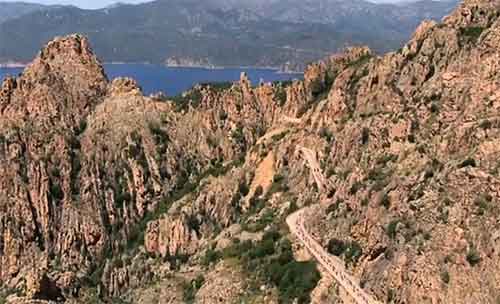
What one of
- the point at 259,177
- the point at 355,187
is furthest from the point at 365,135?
the point at 259,177

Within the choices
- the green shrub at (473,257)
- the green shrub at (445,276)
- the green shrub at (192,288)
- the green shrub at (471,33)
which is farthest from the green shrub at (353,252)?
the green shrub at (471,33)

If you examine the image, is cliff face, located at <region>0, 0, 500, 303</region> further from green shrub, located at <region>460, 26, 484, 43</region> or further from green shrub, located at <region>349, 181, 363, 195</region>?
green shrub, located at <region>460, 26, 484, 43</region>

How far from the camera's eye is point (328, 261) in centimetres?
6094

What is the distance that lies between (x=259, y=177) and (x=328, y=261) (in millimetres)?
37866

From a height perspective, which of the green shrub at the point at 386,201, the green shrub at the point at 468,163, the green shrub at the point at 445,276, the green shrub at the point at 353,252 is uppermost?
the green shrub at the point at 468,163

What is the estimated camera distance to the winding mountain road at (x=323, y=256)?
54.5m

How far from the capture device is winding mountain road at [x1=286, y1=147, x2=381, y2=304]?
179 feet

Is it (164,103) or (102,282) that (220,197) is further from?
(164,103)

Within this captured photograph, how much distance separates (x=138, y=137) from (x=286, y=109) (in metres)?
29.7

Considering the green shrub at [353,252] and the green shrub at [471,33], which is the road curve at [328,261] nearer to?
the green shrub at [353,252]

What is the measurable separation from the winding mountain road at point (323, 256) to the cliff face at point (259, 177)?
0.65 m

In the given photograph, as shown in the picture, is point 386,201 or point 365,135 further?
point 365,135

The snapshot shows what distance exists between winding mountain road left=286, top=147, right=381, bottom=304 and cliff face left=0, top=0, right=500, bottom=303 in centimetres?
65

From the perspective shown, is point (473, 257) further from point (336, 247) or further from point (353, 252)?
point (336, 247)
